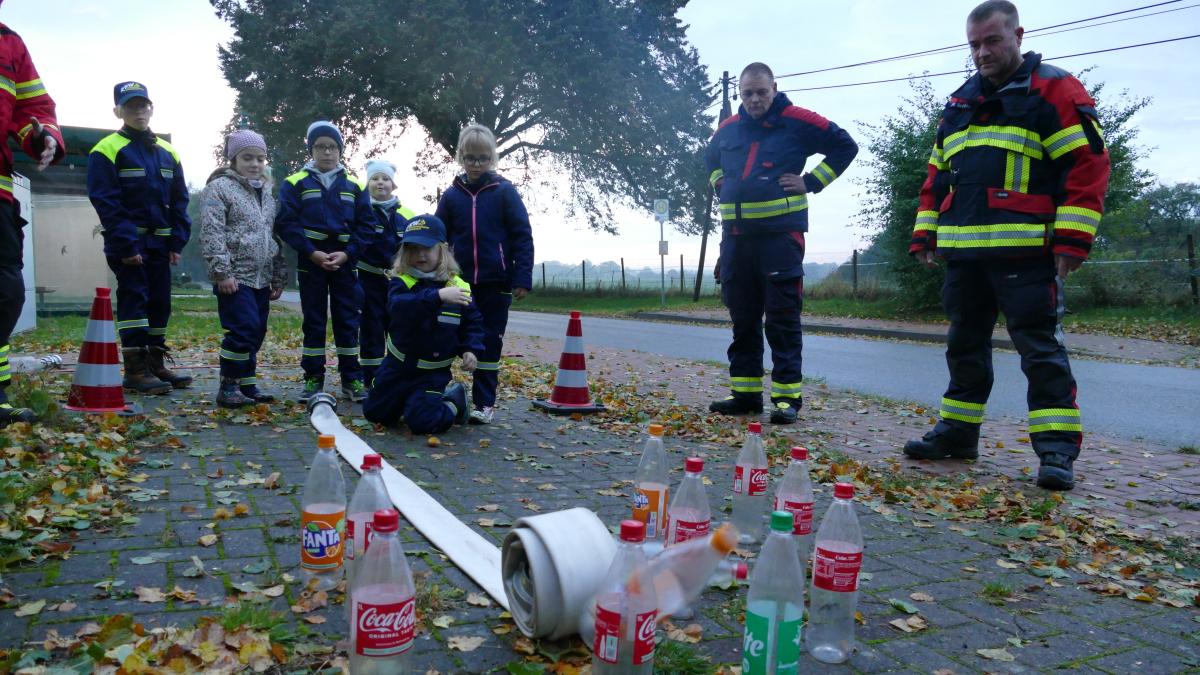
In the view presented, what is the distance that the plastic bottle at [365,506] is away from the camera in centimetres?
300

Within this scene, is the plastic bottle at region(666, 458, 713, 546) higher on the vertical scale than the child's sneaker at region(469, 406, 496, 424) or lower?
higher

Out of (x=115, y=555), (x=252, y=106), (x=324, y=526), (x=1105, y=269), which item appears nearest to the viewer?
(x=324, y=526)

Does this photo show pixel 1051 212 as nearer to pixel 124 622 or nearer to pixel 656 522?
pixel 656 522

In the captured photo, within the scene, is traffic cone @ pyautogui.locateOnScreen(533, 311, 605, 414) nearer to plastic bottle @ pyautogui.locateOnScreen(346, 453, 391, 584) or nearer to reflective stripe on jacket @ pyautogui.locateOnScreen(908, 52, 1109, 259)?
reflective stripe on jacket @ pyautogui.locateOnScreen(908, 52, 1109, 259)

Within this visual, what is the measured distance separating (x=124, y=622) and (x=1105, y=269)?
22.3 meters

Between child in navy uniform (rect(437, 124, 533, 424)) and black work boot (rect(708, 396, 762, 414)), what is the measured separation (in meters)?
1.89

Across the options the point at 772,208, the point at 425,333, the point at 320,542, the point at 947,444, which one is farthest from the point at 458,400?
the point at 947,444

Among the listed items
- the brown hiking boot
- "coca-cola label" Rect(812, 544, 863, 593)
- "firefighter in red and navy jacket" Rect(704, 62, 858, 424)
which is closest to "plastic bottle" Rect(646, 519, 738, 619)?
"coca-cola label" Rect(812, 544, 863, 593)

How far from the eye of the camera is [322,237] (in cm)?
694

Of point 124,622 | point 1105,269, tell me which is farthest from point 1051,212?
point 1105,269

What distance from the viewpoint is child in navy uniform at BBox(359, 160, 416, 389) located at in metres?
7.62

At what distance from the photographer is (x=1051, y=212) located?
196 inches

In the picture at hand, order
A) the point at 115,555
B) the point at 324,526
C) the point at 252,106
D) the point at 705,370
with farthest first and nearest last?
the point at 252,106
the point at 705,370
the point at 115,555
the point at 324,526

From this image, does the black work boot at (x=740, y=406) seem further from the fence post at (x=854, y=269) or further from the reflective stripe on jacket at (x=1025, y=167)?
the fence post at (x=854, y=269)
